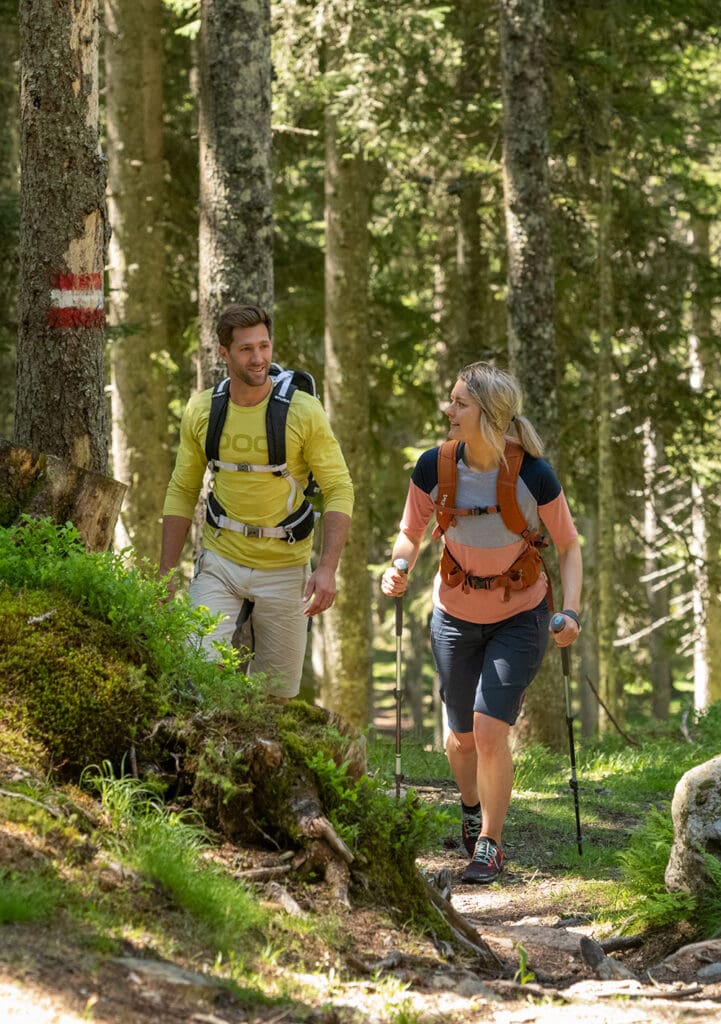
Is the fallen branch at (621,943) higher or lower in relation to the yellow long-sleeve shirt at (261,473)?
lower

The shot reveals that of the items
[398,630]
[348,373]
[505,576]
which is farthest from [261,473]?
[348,373]

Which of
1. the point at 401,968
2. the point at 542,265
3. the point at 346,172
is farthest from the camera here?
the point at 346,172

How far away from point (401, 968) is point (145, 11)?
1447 cm

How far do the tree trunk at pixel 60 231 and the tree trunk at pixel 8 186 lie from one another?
5759 mm

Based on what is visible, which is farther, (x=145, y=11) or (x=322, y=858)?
(x=145, y=11)

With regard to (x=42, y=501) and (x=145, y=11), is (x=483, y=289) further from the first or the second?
(x=42, y=501)

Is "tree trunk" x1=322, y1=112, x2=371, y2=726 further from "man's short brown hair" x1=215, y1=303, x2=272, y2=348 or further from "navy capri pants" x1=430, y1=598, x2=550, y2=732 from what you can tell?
"man's short brown hair" x1=215, y1=303, x2=272, y2=348

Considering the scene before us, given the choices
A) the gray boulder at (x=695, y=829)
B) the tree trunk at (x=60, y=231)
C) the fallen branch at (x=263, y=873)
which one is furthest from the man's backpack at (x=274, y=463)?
the gray boulder at (x=695, y=829)

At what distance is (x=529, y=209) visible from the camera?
43.0 feet

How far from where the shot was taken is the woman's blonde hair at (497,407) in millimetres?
6918

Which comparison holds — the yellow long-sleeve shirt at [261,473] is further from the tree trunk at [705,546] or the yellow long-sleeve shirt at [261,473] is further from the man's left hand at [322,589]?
the tree trunk at [705,546]

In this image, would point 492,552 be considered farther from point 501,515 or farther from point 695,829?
point 695,829

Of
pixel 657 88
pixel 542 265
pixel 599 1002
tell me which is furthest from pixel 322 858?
pixel 657 88

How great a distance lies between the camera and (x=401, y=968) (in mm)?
4895
